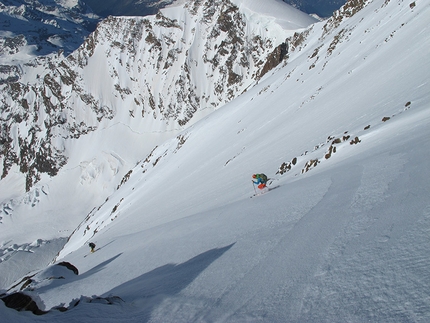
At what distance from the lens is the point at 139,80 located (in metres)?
138

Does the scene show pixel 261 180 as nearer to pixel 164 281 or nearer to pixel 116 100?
pixel 164 281

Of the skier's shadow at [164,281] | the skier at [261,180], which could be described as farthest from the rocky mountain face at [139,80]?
the skier's shadow at [164,281]

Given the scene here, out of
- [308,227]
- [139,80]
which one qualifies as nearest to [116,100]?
[139,80]

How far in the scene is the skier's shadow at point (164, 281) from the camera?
172 inches

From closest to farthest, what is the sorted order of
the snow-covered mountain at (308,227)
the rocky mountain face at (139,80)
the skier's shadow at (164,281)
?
1. the snow-covered mountain at (308,227)
2. the skier's shadow at (164,281)
3. the rocky mountain face at (139,80)

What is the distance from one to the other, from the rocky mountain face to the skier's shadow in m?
95.3

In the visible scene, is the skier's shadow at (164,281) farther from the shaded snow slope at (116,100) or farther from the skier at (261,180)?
the shaded snow slope at (116,100)

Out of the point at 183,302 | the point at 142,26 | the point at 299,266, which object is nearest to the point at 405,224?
the point at 299,266

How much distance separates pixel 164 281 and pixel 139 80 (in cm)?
14080

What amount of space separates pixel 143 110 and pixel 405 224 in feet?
457

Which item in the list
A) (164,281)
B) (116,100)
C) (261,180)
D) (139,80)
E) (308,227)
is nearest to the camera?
(308,227)

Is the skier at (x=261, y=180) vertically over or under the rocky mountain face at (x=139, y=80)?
under

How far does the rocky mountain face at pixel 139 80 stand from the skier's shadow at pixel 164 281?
9526 cm

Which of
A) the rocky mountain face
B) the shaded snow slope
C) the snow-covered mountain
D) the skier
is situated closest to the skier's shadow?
the snow-covered mountain
